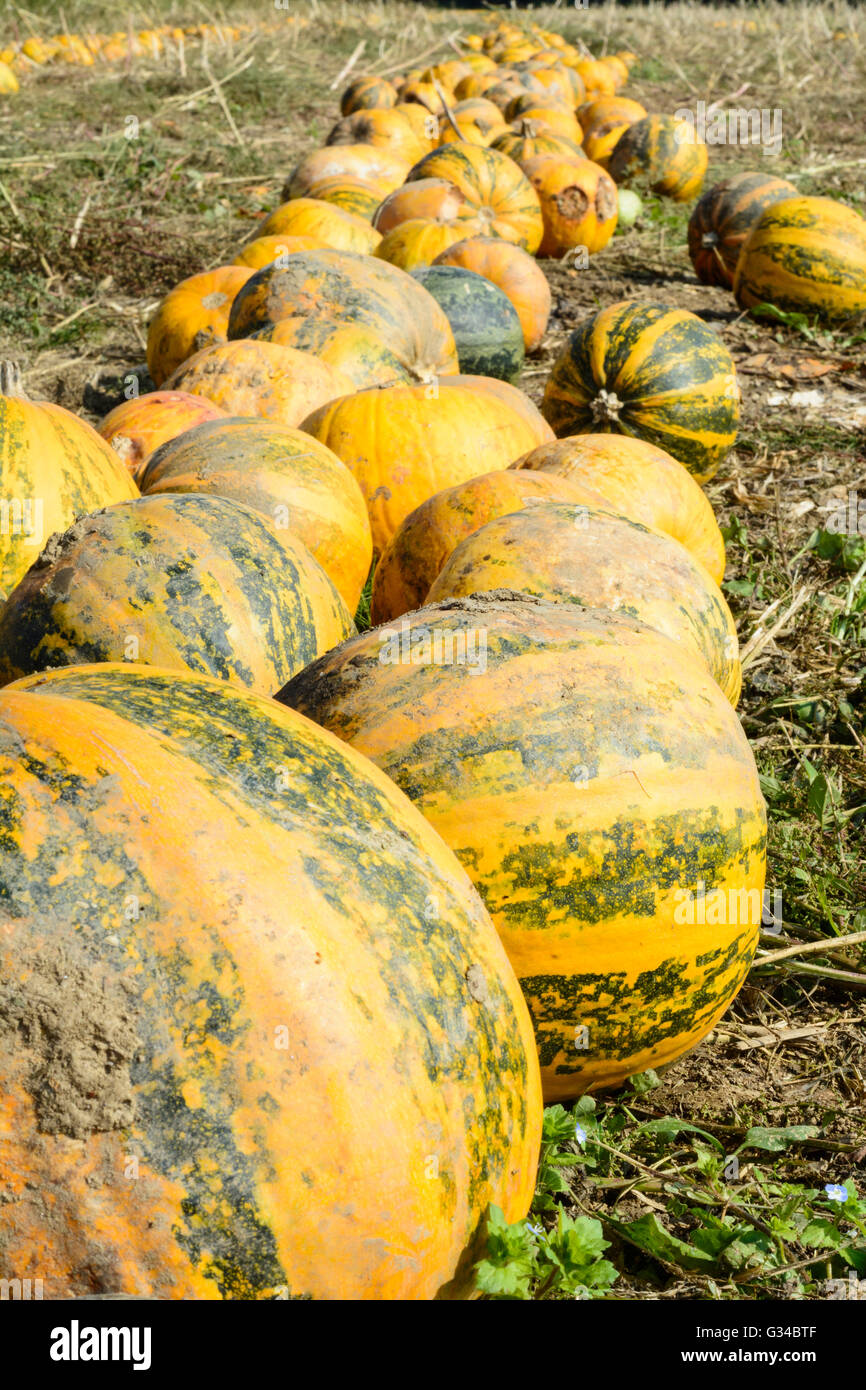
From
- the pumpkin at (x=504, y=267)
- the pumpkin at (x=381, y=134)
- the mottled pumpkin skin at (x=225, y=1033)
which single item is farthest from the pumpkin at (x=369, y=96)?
the mottled pumpkin skin at (x=225, y=1033)

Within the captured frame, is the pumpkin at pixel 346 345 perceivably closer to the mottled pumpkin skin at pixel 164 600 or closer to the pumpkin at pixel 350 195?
the mottled pumpkin skin at pixel 164 600

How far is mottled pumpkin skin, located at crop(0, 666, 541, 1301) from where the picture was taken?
4.68 ft

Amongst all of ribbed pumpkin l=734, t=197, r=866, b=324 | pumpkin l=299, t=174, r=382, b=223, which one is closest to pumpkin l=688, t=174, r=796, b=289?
ribbed pumpkin l=734, t=197, r=866, b=324

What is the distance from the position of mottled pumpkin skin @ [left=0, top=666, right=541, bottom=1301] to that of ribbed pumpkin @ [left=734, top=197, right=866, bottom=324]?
678 cm

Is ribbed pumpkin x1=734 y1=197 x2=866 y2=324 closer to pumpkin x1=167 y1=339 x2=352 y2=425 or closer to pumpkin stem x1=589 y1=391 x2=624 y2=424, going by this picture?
pumpkin stem x1=589 y1=391 x2=624 y2=424

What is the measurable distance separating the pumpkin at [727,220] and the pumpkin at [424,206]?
75.8 inches

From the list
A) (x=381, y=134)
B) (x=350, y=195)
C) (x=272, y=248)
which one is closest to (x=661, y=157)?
(x=381, y=134)

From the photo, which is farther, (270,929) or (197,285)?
(197,285)

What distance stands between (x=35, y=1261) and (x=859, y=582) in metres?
4.02
